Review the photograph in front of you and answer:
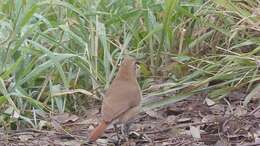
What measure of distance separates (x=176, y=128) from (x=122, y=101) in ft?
1.42

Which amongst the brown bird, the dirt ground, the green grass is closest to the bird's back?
the brown bird

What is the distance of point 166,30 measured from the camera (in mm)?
4352

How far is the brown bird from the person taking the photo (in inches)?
137

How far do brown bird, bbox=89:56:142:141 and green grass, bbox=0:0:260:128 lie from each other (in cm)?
34

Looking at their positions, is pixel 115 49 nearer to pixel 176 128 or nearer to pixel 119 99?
pixel 176 128

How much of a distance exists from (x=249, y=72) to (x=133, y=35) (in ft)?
2.32

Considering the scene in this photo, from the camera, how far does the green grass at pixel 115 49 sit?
4137 mm

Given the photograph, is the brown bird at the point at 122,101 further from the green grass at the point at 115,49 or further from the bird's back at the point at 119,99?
the green grass at the point at 115,49

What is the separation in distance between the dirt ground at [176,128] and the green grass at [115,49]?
8 centimetres

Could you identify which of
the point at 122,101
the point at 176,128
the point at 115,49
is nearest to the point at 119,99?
the point at 122,101

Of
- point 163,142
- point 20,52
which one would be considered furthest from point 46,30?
point 163,142

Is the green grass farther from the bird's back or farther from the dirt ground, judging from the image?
the bird's back

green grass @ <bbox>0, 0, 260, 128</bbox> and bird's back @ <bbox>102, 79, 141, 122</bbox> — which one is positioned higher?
green grass @ <bbox>0, 0, 260, 128</bbox>

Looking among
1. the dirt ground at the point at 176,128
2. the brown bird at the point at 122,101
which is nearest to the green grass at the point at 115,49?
the dirt ground at the point at 176,128
